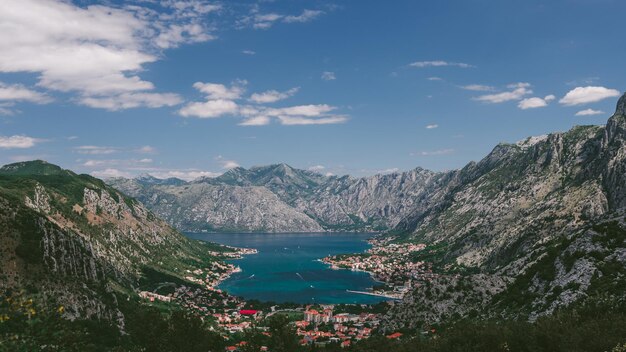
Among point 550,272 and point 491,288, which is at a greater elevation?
point 550,272

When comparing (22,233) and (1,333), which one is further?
(22,233)

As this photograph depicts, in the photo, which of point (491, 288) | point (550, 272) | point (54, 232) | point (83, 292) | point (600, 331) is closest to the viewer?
point (600, 331)

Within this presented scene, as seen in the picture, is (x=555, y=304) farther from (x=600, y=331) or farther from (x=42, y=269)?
(x=42, y=269)

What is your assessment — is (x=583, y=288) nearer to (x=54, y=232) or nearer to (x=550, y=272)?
(x=550, y=272)

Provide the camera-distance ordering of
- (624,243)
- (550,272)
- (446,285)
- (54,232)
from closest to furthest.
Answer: (624,243) → (550,272) → (446,285) → (54,232)

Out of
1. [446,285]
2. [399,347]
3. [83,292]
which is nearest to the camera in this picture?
[399,347]

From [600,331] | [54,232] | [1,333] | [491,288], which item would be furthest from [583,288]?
[54,232]

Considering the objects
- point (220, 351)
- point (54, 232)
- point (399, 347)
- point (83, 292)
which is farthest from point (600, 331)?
point (54, 232)

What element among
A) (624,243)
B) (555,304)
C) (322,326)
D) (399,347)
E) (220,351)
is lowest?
(322,326)

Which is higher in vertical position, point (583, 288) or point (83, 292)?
point (583, 288)
